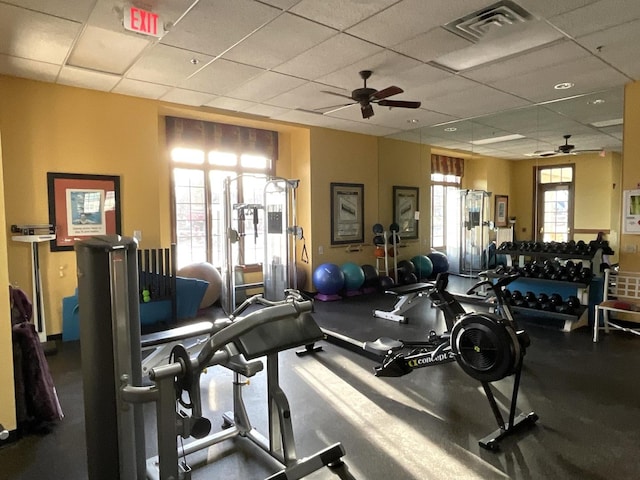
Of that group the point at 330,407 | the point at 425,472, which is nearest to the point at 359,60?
the point at 330,407

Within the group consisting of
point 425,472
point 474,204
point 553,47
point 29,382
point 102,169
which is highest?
point 553,47

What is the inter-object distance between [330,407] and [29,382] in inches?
79.5

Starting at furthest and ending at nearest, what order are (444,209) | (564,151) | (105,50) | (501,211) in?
1. (444,209)
2. (501,211)
3. (564,151)
4. (105,50)

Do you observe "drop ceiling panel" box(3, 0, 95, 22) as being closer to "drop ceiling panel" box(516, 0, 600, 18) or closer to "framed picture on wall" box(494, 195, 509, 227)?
"drop ceiling panel" box(516, 0, 600, 18)

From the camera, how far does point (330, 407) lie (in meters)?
3.01

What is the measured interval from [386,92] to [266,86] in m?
1.49

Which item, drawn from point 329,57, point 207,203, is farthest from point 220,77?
point 207,203

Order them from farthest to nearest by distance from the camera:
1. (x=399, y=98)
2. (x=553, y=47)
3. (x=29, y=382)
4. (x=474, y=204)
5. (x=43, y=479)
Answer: (x=474, y=204) < (x=399, y=98) < (x=553, y=47) < (x=29, y=382) < (x=43, y=479)

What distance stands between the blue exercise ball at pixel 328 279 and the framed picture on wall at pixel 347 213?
2.39ft

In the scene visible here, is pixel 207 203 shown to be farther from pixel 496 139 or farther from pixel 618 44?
pixel 618 44

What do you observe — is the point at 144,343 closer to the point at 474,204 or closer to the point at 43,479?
the point at 43,479

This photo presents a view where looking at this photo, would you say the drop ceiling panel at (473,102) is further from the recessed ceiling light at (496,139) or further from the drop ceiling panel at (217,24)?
the drop ceiling panel at (217,24)

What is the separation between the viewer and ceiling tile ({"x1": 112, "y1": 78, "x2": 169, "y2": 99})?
4.56 metres

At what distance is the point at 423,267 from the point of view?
735cm
